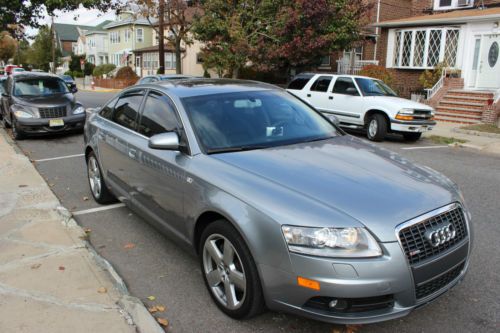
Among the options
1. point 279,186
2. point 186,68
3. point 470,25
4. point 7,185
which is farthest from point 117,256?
point 186,68

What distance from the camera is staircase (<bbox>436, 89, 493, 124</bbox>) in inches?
629

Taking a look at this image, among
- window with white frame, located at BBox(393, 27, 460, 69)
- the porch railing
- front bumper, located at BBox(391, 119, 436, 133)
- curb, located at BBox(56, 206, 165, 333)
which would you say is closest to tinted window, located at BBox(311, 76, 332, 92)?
front bumper, located at BBox(391, 119, 436, 133)

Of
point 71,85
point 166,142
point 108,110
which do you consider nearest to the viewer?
point 166,142

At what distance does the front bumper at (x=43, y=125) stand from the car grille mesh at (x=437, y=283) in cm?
1085

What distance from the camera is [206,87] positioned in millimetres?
4555

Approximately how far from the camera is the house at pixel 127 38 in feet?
175

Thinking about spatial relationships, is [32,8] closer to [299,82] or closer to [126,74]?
[299,82]

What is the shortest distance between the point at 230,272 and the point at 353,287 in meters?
0.94

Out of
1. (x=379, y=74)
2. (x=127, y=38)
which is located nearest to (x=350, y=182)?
(x=379, y=74)

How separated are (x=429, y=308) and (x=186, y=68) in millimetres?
39566

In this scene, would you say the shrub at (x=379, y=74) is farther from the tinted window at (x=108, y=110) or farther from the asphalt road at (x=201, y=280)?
the tinted window at (x=108, y=110)

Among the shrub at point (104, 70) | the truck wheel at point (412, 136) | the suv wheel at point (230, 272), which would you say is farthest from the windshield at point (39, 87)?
the shrub at point (104, 70)

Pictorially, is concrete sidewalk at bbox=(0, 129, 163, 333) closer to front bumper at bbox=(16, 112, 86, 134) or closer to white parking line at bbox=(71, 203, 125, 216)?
white parking line at bbox=(71, 203, 125, 216)

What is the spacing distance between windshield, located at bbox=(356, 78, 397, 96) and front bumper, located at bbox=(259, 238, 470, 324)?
1037 centimetres
